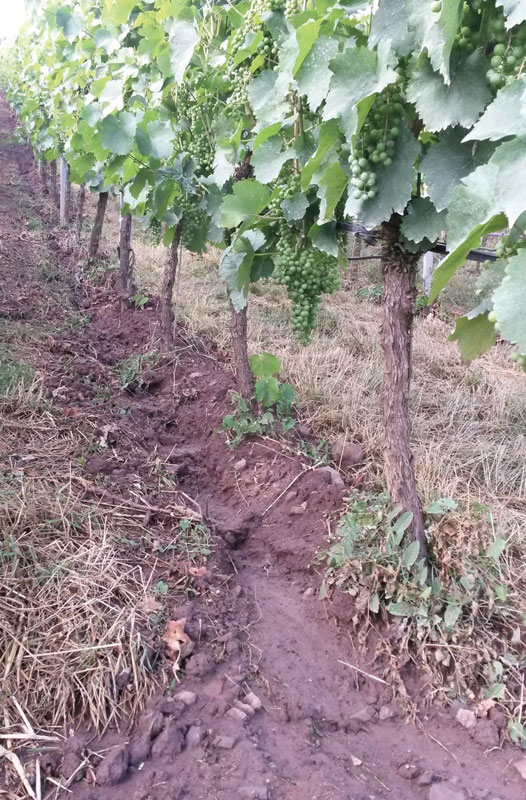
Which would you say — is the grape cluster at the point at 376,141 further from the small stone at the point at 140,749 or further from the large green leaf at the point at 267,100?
the small stone at the point at 140,749

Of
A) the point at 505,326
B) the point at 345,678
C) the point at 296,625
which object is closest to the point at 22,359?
the point at 296,625

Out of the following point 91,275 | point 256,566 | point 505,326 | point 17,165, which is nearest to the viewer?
point 505,326

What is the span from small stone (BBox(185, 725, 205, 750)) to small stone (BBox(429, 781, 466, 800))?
0.65 m

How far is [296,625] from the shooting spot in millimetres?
2229

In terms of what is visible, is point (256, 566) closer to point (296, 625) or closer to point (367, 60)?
point (296, 625)

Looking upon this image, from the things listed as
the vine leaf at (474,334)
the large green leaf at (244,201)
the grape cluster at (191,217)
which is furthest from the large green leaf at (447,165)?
the grape cluster at (191,217)

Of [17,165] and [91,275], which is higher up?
[17,165]

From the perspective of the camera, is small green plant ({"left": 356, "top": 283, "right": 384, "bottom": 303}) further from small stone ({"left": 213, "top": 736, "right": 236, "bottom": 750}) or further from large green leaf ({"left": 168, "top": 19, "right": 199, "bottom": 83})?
small stone ({"left": 213, "top": 736, "right": 236, "bottom": 750})

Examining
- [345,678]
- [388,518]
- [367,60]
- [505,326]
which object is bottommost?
[345,678]

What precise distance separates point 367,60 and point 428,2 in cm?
17

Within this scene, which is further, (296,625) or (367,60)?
(296,625)

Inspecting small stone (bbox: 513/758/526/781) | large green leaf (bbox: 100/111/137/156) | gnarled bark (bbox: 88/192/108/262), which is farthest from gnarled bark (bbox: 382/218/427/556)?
gnarled bark (bbox: 88/192/108/262)

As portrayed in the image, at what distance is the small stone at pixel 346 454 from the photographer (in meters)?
3.13

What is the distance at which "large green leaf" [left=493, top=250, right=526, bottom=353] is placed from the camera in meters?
0.93
